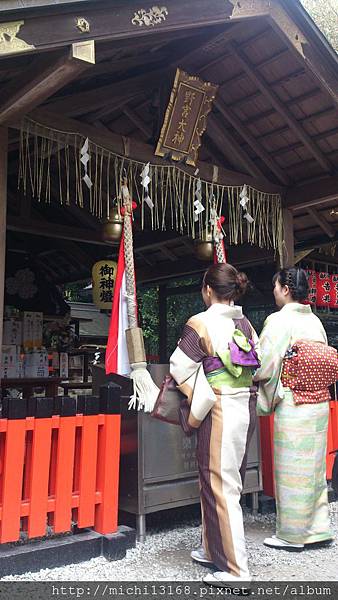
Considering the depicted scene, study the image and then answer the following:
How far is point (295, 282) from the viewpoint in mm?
3762

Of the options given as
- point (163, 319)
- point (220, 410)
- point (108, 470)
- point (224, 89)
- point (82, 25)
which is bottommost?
point (108, 470)

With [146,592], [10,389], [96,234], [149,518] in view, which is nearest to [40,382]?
[10,389]

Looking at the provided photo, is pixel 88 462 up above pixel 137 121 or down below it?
below

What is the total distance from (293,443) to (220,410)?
898 millimetres

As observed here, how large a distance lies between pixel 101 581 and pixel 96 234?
18.2 feet

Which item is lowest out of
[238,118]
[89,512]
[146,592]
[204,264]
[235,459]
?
[146,592]

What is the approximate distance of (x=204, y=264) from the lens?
26.8ft

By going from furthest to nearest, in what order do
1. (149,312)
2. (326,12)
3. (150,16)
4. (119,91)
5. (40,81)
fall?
(326,12), (149,312), (119,91), (150,16), (40,81)

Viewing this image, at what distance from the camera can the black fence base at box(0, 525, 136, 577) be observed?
2977 mm

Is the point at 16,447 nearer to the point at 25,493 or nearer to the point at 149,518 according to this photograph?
the point at 25,493

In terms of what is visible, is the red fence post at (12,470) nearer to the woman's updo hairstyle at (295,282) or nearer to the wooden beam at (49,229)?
the woman's updo hairstyle at (295,282)

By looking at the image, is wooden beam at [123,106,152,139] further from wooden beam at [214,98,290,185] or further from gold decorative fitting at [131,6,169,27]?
gold decorative fitting at [131,6,169,27]

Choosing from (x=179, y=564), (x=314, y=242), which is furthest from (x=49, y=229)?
(x=179, y=564)

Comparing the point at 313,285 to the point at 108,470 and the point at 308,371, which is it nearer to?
the point at 308,371
